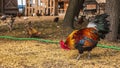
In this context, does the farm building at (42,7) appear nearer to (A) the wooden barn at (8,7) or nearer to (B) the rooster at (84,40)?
(A) the wooden barn at (8,7)

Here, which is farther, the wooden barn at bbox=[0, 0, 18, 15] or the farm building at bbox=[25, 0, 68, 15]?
the farm building at bbox=[25, 0, 68, 15]

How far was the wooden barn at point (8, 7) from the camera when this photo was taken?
87.5 ft

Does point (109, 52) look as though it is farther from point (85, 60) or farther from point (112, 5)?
point (112, 5)

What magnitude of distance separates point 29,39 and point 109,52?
3251 millimetres

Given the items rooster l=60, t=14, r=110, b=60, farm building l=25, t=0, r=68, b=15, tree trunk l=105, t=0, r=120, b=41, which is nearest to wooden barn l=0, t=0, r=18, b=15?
farm building l=25, t=0, r=68, b=15

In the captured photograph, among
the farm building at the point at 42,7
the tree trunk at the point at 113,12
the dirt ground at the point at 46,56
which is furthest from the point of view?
the farm building at the point at 42,7

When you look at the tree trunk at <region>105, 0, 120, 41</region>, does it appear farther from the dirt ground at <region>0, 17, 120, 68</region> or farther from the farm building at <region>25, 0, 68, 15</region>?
the farm building at <region>25, 0, 68, 15</region>

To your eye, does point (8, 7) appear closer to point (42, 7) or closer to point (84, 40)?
point (42, 7)

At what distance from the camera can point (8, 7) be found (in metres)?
26.9

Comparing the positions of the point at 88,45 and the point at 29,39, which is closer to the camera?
the point at 88,45

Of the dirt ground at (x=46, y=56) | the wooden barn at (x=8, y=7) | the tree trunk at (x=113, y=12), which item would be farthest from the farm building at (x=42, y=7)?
the dirt ground at (x=46, y=56)

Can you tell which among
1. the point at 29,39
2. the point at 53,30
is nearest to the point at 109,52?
the point at 29,39

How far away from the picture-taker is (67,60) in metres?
7.89

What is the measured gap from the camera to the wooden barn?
87.5ft
